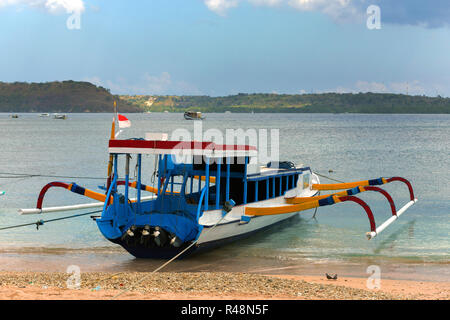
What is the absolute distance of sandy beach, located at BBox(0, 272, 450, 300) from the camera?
35.4ft

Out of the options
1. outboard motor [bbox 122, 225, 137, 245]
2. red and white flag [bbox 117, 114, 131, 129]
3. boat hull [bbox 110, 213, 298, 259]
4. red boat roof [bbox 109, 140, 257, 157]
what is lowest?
boat hull [bbox 110, 213, 298, 259]

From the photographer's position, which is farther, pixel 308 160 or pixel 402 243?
pixel 308 160

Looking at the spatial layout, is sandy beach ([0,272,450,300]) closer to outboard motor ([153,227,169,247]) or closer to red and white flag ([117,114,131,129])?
outboard motor ([153,227,169,247])

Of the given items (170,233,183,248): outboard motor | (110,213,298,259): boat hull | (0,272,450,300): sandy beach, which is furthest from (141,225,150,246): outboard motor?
(0,272,450,300): sandy beach

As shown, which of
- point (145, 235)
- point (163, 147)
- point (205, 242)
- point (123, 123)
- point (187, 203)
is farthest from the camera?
point (187, 203)

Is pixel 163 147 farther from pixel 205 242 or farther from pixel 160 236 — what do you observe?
pixel 205 242

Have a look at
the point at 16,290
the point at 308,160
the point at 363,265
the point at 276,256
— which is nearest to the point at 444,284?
the point at 363,265

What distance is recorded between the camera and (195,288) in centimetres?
1170

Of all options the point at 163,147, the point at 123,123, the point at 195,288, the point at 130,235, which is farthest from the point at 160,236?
the point at 195,288

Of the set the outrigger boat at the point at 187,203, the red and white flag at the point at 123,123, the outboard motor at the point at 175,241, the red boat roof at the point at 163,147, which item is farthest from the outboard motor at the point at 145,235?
the red and white flag at the point at 123,123

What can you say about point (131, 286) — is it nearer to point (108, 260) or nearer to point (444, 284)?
point (108, 260)

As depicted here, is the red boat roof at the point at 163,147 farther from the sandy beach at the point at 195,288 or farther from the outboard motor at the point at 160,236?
the sandy beach at the point at 195,288

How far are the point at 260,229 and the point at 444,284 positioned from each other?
7350 mm
